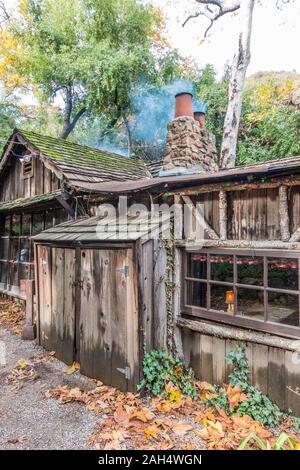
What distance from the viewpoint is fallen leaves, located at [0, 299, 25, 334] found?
6850 mm

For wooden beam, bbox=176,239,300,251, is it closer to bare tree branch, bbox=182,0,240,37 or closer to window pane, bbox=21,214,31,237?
window pane, bbox=21,214,31,237

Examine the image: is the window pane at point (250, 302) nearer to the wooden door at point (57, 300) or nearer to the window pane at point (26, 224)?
the wooden door at point (57, 300)

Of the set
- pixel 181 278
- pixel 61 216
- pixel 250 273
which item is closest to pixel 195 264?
pixel 181 278

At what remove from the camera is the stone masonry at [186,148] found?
6109mm

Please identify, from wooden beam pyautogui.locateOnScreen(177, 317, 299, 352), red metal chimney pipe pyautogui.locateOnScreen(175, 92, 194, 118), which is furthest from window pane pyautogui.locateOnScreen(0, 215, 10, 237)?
wooden beam pyautogui.locateOnScreen(177, 317, 299, 352)

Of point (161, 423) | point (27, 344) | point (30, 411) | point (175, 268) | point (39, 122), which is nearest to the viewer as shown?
point (161, 423)

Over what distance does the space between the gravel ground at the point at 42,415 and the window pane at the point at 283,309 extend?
3256mm

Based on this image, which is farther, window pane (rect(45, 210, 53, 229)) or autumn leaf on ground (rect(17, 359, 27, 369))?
window pane (rect(45, 210, 53, 229))

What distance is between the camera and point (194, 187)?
429 cm

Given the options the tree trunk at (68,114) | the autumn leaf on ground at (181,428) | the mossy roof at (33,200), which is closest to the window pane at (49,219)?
the mossy roof at (33,200)

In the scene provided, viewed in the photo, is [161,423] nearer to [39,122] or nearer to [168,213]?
[168,213]

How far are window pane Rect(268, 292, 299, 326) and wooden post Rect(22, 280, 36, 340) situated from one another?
469 centimetres
